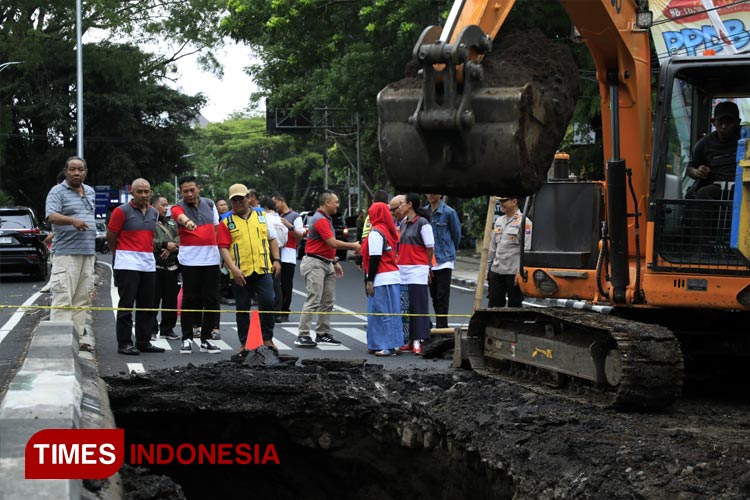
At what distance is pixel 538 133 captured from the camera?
662 centimetres

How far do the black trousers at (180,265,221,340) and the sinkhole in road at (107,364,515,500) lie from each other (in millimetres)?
3106

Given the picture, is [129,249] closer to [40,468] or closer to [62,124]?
[40,468]

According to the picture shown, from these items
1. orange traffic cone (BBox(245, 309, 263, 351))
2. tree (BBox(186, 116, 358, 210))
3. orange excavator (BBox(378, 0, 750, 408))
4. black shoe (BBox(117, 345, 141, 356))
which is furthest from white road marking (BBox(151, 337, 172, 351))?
tree (BBox(186, 116, 358, 210))

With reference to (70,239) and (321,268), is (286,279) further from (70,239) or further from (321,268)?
(70,239)

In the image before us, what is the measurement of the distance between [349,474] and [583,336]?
2.13m

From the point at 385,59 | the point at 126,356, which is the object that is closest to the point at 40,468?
the point at 126,356

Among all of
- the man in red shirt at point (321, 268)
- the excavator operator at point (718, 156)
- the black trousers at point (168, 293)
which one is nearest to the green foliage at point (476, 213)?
the man in red shirt at point (321, 268)

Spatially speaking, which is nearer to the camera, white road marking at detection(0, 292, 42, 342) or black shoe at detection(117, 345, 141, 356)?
black shoe at detection(117, 345, 141, 356)

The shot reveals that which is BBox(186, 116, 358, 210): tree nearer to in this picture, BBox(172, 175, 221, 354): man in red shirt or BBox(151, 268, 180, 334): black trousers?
BBox(151, 268, 180, 334): black trousers

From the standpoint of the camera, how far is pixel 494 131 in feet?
21.1

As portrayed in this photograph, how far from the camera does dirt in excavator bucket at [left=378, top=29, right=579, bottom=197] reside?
21.1 feet

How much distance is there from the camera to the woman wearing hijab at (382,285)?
12.9 metres

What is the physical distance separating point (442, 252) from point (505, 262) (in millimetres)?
985

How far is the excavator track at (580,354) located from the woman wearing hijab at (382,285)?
7.82ft
